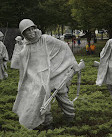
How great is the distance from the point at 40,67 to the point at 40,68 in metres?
0.02

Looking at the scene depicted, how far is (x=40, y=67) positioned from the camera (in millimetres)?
6035

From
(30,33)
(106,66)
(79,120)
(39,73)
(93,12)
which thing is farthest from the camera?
(93,12)

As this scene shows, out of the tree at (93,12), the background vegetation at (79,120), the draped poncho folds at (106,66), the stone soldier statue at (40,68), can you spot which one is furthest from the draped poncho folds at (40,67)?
the tree at (93,12)

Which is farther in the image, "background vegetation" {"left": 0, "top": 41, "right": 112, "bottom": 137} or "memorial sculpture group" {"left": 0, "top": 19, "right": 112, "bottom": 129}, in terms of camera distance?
"background vegetation" {"left": 0, "top": 41, "right": 112, "bottom": 137}

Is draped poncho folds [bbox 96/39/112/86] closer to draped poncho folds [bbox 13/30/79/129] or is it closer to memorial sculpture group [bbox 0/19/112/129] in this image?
memorial sculpture group [bbox 0/19/112/129]

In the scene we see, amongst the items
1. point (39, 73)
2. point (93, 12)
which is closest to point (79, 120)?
point (39, 73)

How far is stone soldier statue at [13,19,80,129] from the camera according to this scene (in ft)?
19.0

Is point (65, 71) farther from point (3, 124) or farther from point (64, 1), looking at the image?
point (64, 1)

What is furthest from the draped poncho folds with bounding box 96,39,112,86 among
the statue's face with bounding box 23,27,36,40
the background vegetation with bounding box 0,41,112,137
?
the statue's face with bounding box 23,27,36,40

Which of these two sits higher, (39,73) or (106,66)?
(39,73)

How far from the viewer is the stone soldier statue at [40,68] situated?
228 inches

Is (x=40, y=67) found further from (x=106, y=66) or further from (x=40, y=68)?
(x=106, y=66)

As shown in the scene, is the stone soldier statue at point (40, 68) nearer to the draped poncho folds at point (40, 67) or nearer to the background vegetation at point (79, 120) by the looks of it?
the draped poncho folds at point (40, 67)

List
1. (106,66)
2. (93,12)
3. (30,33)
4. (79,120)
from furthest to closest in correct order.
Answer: (93,12)
(106,66)
(79,120)
(30,33)
